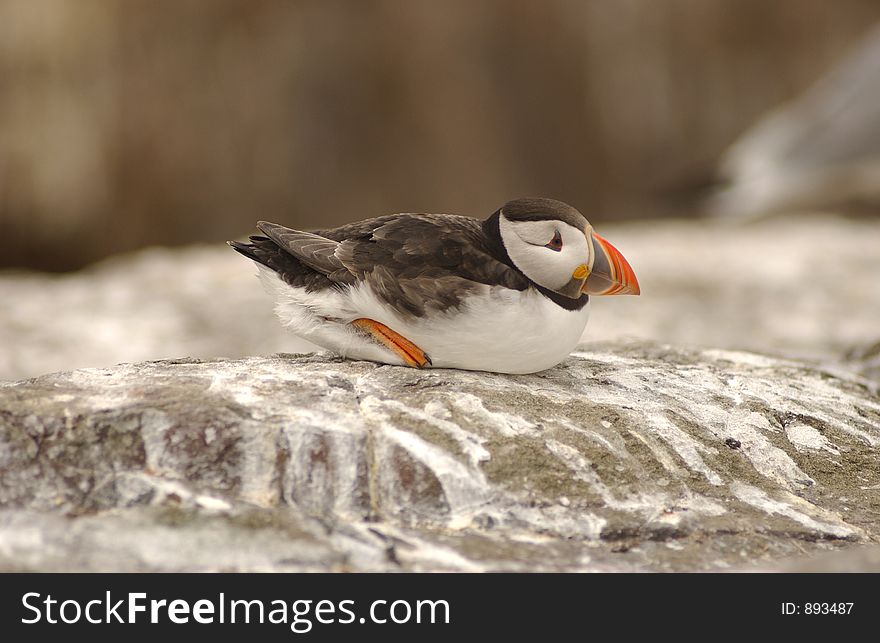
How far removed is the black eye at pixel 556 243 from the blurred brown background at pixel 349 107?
7955mm

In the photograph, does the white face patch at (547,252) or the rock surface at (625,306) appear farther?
the rock surface at (625,306)

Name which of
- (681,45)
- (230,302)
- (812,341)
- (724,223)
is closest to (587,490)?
(812,341)

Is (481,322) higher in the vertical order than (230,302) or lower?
lower

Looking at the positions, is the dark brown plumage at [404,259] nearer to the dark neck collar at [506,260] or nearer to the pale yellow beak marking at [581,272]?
the dark neck collar at [506,260]

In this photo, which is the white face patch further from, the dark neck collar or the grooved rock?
the grooved rock

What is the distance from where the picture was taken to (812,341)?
6293 mm

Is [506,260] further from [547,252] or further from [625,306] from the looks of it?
[625,306]

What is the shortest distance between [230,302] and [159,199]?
4.46 meters

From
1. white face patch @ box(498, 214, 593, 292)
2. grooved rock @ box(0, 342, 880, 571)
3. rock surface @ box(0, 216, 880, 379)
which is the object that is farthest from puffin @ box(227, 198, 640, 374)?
rock surface @ box(0, 216, 880, 379)

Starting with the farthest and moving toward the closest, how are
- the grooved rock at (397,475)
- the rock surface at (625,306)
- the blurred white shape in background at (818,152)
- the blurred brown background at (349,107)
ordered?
1. the blurred white shape in background at (818,152)
2. the blurred brown background at (349,107)
3. the rock surface at (625,306)
4. the grooved rock at (397,475)

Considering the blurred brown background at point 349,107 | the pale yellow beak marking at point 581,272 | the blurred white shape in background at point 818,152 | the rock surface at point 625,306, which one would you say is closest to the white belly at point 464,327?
the pale yellow beak marking at point 581,272

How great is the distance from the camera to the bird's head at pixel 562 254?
3281 mm

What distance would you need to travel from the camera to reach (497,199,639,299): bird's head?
3281 mm

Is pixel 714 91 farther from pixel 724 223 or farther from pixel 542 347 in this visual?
pixel 542 347
